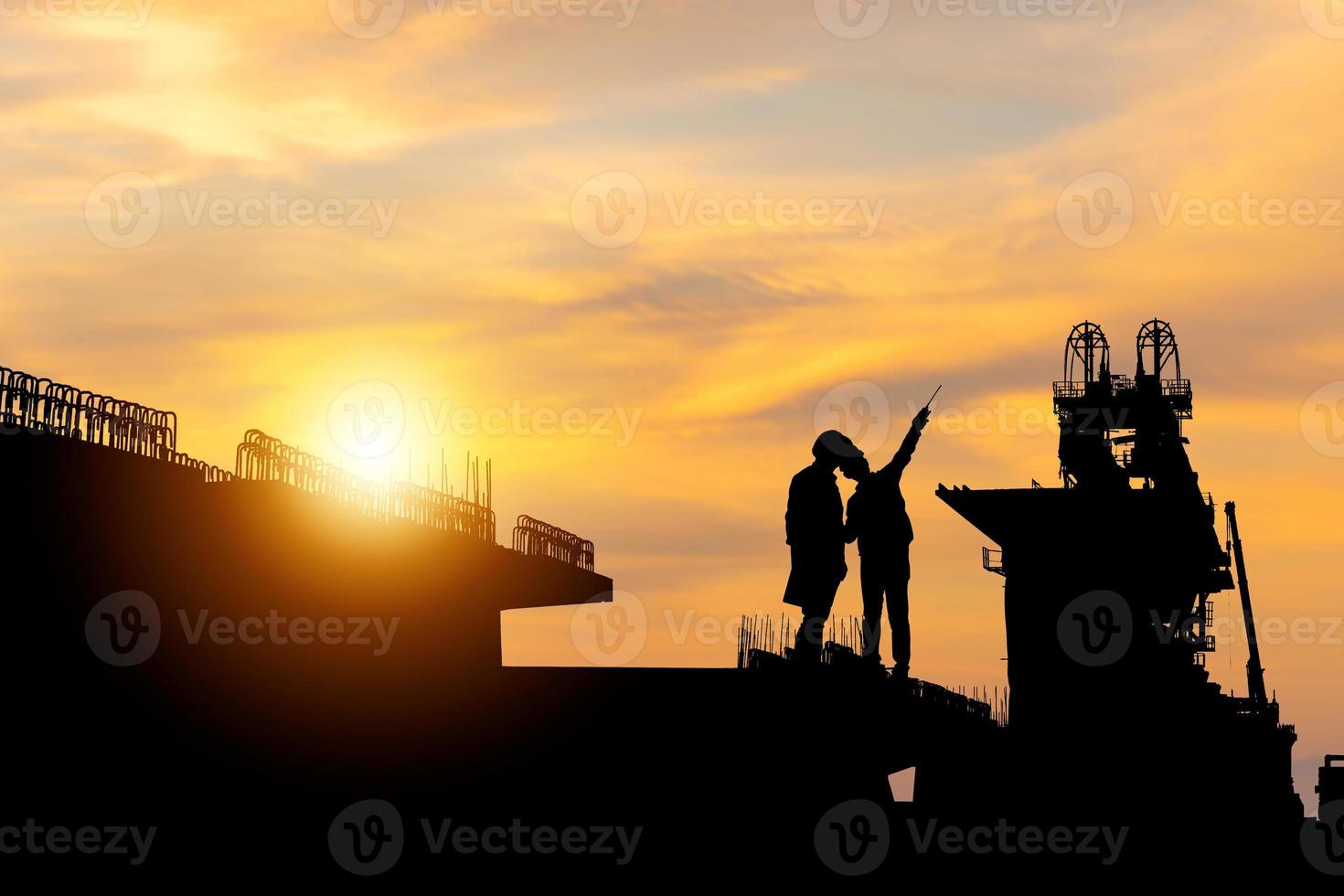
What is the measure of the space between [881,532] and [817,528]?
36.8 inches

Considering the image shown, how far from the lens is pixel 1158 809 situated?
46.1 m

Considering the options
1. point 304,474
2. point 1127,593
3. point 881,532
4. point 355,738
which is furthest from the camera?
point 1127,593

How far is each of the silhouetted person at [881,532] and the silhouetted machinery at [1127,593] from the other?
132ft

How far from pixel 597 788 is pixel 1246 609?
61.8 metres

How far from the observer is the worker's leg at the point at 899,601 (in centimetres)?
2350

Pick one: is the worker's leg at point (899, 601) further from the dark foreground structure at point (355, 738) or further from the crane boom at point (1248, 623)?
the crane boom at point (1248, 623)

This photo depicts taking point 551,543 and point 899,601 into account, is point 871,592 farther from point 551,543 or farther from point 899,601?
point 551,543

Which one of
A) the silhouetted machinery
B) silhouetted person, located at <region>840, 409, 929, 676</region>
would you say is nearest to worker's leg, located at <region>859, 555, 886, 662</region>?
silhouetted person, located at <region>840, 409, 929, 676</region>

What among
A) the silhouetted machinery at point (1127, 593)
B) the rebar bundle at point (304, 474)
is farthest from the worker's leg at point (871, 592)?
the silhouetted machinery at point (1127, 593)

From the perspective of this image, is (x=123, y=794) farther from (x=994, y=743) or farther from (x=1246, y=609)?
(x=1246, y=609)

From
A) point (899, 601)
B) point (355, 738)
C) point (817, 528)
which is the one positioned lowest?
point (355, 738)

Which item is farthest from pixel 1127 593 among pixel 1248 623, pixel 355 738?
pixel 355 738

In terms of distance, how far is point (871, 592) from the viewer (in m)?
23.7

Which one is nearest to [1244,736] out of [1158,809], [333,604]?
[1158,809]
